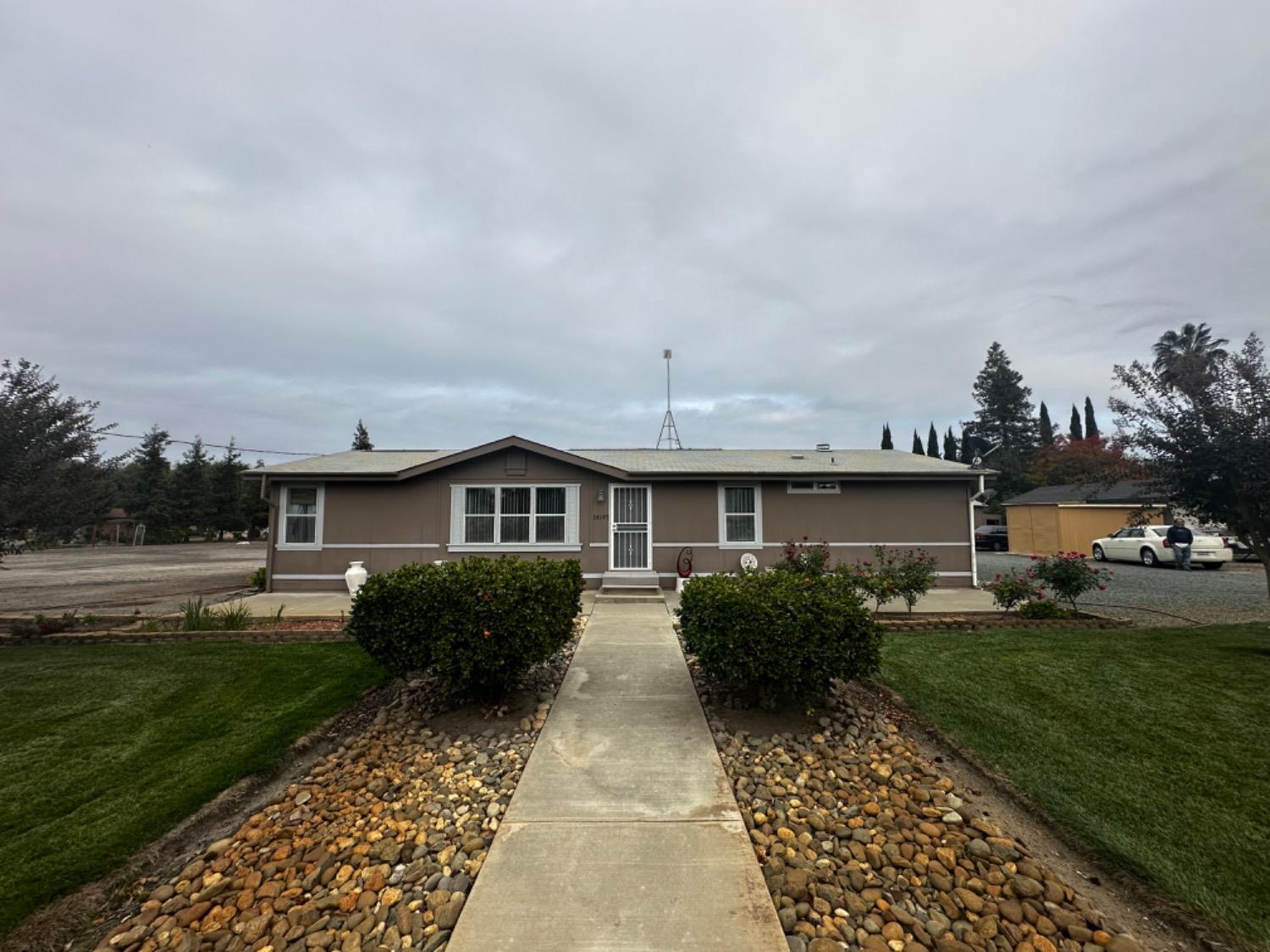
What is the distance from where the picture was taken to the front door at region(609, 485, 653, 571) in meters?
11.6

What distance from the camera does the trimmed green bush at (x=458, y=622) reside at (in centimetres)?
425

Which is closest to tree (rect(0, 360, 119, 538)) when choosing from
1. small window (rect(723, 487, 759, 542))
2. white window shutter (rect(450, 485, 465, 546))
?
white window shutter (rect(450, 485, 465, 546))

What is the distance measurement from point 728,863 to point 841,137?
11097mm

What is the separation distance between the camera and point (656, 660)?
6004mm

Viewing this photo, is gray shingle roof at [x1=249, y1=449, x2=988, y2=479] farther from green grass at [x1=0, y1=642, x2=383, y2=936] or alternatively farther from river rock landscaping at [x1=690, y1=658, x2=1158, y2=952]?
river rock landscaping at [x1=690, y1=658, x2=1158, y2=952]

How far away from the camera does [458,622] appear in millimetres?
4293

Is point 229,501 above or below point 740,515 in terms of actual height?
above

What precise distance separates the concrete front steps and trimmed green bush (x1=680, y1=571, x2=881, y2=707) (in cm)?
553

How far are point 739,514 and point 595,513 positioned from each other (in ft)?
10.8

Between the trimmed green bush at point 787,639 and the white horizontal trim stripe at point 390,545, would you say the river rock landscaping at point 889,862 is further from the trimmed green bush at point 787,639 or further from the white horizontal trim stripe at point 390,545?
the white horizontal trim stripe at point 390,545

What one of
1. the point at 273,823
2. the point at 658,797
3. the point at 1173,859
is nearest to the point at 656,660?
the point at 658,797

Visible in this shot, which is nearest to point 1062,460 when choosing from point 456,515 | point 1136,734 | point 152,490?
point 1136,734

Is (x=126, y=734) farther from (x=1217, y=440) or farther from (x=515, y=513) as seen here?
(x=1217, y=440)

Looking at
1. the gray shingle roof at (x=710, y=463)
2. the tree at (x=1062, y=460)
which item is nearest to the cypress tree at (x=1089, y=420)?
the tree at (x=1062, y=460)
